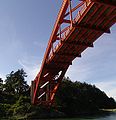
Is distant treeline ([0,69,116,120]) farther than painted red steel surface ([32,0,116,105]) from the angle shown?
Yes

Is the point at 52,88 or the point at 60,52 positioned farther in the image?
the point at 52,88

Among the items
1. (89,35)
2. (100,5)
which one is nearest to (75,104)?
(89,35)

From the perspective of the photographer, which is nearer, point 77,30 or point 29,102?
point 77,30

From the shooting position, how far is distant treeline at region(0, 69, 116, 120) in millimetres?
51688

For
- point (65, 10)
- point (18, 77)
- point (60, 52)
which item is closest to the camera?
point (65, 10)

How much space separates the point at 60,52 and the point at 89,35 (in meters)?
5.60

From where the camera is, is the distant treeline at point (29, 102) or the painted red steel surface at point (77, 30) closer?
the painted red steel surface at point (77, 30)

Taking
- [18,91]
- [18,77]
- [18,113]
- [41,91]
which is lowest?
[18,113]

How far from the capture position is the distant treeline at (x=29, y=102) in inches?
2035

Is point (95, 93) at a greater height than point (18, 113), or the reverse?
point (95, 93)

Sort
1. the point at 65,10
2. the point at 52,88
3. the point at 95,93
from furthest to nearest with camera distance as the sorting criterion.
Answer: the point at 95,93 → the point at 52,88 → the point at 65,10

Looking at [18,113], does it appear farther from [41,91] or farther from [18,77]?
[18,77]

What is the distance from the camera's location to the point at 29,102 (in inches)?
2173

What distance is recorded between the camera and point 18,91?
70.9 meters
